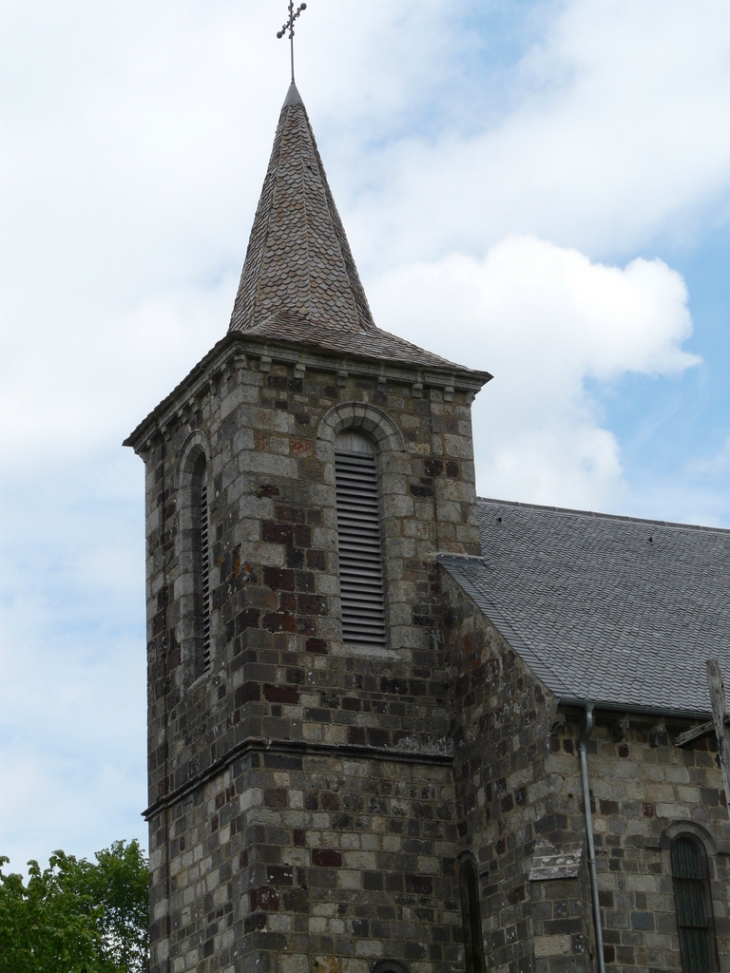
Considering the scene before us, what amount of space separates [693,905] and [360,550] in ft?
24.2

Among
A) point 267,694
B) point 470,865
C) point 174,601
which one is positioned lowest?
point 470,865

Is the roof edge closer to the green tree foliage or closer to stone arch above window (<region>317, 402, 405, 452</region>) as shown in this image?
stone arch above window (<region>317, 402, 405, 452</region>)

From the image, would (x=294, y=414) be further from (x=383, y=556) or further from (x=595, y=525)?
(x=595, y=525)

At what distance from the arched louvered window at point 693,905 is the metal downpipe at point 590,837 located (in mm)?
1431

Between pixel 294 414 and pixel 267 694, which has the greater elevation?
pixel 294 414

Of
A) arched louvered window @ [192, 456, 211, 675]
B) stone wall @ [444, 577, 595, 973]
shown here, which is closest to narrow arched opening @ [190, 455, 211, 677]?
arched louvered window @ [192, 456, 211, 675]

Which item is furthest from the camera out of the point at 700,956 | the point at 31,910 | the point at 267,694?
the point at 31,910

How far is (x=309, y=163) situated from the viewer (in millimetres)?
33156

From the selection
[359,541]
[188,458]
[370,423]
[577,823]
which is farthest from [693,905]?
[188,458]

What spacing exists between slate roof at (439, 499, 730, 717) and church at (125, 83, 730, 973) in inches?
2.7

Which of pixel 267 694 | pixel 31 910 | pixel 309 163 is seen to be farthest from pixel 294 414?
pixel 31 910

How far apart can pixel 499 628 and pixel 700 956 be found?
530 centimetres

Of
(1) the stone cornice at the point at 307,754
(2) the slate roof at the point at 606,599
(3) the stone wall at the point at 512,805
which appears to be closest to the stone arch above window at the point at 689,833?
(3) the stone wall at the point at 512,805

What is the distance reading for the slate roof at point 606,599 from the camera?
25.0m
